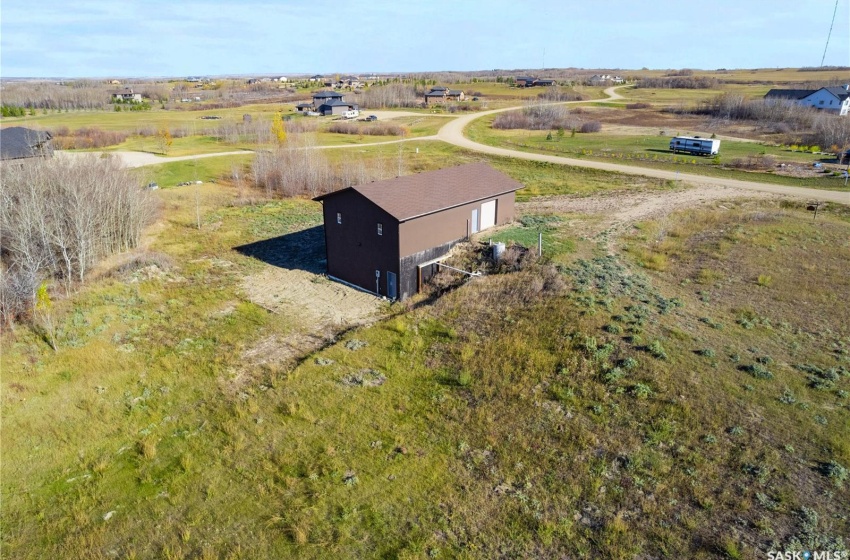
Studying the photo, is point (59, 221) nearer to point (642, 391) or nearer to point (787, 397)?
point (642, 391)

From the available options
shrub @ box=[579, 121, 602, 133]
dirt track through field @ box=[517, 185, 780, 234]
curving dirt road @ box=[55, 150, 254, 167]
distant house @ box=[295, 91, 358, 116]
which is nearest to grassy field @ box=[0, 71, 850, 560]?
dirt track through field @ box=[517, 185, 780, 234]

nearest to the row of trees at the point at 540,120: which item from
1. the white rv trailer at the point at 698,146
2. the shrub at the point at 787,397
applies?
the white rv trailer at the point at 698,146

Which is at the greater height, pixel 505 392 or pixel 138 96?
pixel 138 96

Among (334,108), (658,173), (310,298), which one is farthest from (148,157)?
(658,173)

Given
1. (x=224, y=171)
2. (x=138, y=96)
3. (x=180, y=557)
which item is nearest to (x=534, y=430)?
(x=180, y=557)

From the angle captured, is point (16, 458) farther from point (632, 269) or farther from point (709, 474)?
point (632, 269)

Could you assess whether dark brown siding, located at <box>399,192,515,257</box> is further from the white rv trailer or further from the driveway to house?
the white rv trailer
